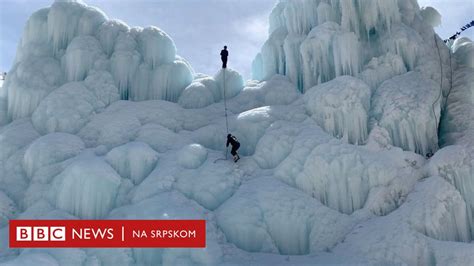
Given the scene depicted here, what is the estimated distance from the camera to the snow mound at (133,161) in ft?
52.0

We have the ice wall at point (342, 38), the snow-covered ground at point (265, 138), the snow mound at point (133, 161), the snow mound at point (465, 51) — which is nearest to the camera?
the snow-covered ground at point (265, 138)

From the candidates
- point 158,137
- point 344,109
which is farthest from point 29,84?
point 344,109

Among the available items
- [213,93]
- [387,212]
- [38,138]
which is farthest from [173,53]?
[387,212]

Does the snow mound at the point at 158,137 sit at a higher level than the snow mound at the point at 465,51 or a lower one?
lower

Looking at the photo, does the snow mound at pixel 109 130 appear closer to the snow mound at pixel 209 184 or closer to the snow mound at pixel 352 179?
the snow mound at pixel 209 184

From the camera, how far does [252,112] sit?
1805cm

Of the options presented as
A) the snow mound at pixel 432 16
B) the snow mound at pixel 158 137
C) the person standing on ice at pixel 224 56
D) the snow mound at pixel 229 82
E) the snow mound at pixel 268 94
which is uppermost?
the snow mound at pixel 432 16

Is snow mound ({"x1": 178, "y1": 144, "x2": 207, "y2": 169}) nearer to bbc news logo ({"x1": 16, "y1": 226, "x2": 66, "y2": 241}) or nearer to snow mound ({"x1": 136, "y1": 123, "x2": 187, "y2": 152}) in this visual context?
snow mound ({"x1": 136, "y1": 123, "x2": 187, "y2": 152})

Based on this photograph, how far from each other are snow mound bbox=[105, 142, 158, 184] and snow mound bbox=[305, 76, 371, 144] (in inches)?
294

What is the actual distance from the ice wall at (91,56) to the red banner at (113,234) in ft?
26.8

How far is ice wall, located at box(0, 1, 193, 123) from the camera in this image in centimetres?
2005

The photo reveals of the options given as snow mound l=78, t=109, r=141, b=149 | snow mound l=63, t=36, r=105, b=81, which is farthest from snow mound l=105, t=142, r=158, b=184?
snow mound l=63, t=36, r=105, b=81

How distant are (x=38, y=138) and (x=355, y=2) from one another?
1687cm

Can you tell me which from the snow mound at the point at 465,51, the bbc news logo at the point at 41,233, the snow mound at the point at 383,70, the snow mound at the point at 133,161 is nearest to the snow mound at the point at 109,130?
the snow mound at the point at 133,161
